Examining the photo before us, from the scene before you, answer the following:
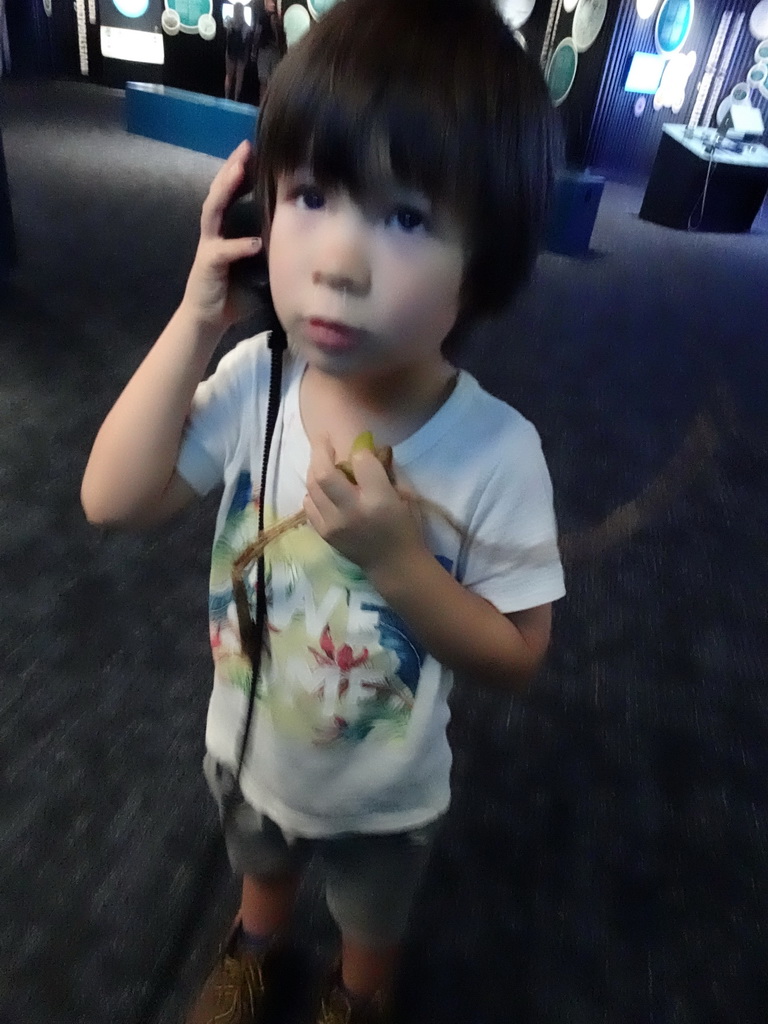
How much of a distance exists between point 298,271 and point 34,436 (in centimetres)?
156

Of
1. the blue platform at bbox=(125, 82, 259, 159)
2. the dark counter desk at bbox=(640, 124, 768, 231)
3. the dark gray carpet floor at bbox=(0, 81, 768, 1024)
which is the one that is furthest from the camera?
the blue platform at bbox=(125, 82, 259, 159)

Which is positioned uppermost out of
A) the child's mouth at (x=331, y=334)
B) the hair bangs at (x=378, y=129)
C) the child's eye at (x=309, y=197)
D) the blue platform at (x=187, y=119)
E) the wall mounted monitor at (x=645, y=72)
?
the hair bangs at (x=378, y=129)

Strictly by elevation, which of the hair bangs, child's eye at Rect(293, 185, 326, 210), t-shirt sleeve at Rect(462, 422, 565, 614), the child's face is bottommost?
t-shirt sleeve at Rect(462, 422, 565, 614)

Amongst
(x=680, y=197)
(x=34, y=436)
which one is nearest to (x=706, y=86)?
(x=680, y=197)

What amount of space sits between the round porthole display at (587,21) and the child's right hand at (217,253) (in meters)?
6.35

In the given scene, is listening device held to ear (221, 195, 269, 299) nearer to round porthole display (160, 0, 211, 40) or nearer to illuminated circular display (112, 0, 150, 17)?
round porthole display (160, 0, 211, 40)

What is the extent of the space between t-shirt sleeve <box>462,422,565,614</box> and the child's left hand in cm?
8

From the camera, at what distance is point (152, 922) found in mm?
955

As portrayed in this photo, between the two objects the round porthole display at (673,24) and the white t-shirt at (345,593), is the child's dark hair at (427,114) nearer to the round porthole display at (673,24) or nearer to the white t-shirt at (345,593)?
the white t-shirt at (345,593)

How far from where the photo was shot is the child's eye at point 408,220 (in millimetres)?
417

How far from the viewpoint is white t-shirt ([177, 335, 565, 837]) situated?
531 millimetres

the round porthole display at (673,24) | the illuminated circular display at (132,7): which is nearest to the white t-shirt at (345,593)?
the round porthole display at (673,24)

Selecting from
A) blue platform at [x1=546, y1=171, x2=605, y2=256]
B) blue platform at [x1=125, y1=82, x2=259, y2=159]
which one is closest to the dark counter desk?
blue platform at [x1=546, y1=171, x2=605, y2=256]

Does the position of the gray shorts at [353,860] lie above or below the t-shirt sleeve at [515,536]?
below
